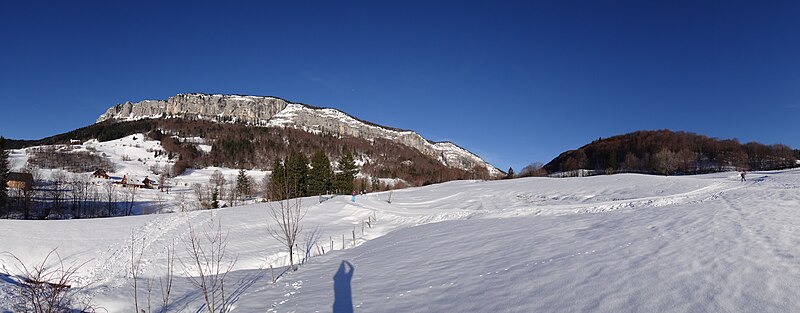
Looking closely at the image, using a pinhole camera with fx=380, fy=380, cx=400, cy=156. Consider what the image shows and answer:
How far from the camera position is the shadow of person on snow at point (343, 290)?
10398mm

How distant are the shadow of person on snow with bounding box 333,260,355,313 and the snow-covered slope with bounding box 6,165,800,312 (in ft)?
0.72

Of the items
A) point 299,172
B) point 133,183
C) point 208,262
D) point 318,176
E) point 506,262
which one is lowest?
point 208,262

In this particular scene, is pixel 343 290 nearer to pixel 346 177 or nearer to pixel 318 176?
pixel 318 176

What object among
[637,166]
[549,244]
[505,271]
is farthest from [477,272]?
[637,166]

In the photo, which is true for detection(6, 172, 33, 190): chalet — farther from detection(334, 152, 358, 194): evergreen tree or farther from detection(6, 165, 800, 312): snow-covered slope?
detection(6, 165, 800, 312): snow-covered slope

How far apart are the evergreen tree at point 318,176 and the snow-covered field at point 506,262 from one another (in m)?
26.0

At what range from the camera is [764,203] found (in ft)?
63.5

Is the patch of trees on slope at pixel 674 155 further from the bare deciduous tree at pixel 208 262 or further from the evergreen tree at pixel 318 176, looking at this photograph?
the bare deciduous tree at pixel 208 262

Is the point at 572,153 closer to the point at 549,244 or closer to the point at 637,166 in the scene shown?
the point at 637,166

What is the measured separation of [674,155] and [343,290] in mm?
126173

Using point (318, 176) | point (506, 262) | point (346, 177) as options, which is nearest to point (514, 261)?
point (506, 262)

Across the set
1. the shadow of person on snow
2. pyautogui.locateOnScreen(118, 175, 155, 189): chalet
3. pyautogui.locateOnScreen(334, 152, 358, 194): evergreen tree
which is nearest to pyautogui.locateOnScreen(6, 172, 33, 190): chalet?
pyautogui.locateOnScreen(118, 175, 155, 189): chalet

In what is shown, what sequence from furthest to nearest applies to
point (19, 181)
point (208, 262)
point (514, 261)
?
point (19, 181)
point (208, 262)
point (514, 261)

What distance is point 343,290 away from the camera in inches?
486
